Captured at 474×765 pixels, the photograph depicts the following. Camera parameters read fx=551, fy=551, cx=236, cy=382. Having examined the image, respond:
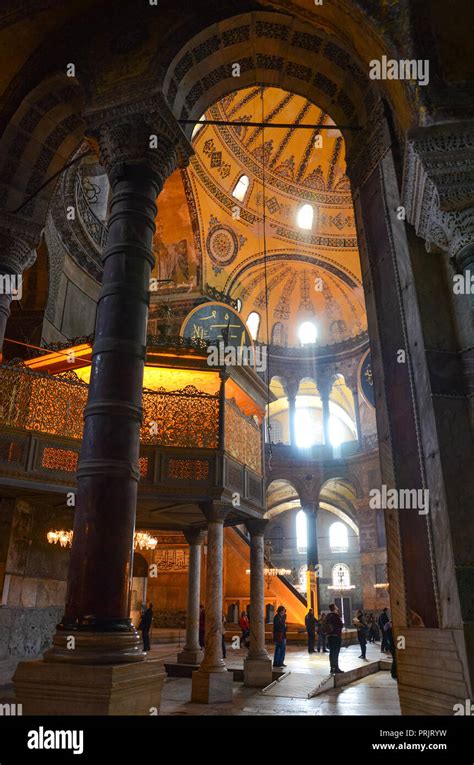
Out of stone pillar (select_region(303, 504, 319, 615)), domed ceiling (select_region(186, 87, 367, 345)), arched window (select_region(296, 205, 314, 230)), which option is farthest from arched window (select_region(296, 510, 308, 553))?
arched window (select_region(296, 205, 314, 230))

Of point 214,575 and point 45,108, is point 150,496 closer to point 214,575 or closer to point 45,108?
point 214,575

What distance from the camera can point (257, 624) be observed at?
36.9 ft

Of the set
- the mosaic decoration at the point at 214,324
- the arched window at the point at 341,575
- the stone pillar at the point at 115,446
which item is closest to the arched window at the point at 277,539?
the arched window at the point at 341,575

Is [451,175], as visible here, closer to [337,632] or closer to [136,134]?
[136,134]

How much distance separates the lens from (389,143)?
Answer: 476 centimetres

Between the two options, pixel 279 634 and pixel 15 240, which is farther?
pixel 279 634

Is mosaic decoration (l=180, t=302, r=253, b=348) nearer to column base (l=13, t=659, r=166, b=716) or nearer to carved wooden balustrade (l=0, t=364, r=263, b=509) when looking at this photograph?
carved wooden balustrade (l=0, t=364, r=263, b=509)

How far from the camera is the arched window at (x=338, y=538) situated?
30984mm

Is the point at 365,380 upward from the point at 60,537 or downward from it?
upward

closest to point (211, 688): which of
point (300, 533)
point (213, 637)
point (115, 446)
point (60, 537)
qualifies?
point (213, 637)

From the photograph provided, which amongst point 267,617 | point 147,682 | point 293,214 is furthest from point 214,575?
point 293,214

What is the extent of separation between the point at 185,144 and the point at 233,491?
670 centimetres

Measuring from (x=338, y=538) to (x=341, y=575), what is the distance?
203 centimetres

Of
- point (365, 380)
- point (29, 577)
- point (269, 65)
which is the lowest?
point (29, 577)
